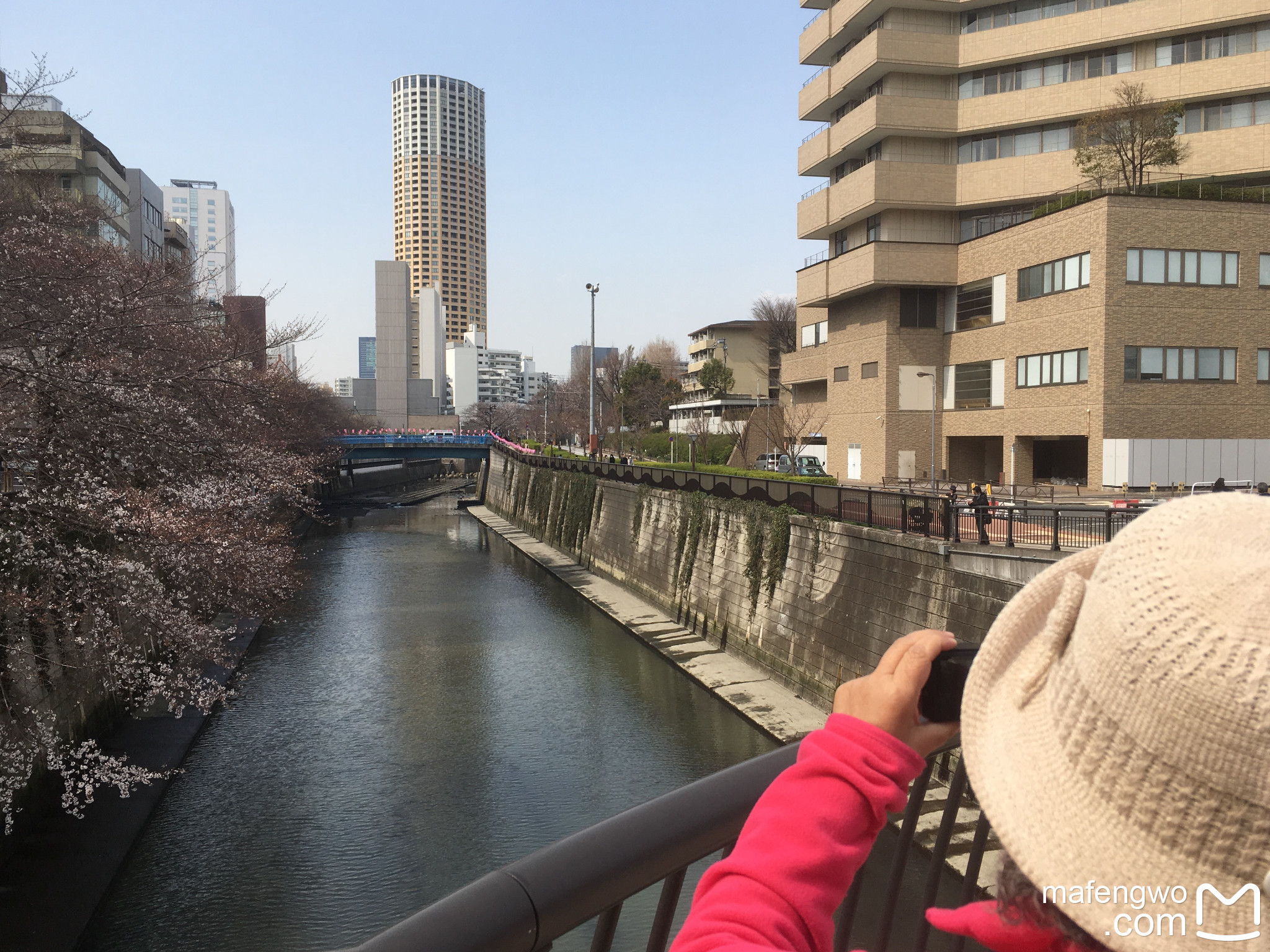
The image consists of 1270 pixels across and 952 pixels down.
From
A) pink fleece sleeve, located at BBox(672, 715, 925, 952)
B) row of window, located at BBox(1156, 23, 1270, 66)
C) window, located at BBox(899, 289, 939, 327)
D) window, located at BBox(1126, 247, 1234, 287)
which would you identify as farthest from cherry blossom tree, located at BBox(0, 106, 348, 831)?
row of window, located at BBox(1156, 23, 1270, 66)

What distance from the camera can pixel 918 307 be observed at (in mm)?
39844

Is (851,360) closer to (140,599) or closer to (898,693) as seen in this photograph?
(140,599)

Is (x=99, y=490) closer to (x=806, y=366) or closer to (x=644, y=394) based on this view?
(x=806, y=366)

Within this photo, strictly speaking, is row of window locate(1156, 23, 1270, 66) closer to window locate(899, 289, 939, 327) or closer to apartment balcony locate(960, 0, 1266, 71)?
apartment balcony locate(960, 0, 1266, 71)

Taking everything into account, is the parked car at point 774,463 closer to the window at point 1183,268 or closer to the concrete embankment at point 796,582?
the concrete embankment at point 796,582

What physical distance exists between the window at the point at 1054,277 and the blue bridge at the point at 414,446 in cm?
4671

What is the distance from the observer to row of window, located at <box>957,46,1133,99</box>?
117 ft

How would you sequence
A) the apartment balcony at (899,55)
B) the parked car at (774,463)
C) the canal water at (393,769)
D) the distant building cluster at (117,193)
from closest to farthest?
the canal water at (393,769)
the distant building cluster at (117,193)
the apartment balcony at (899,55)
the parked car at (774,463)

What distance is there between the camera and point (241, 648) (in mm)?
23625

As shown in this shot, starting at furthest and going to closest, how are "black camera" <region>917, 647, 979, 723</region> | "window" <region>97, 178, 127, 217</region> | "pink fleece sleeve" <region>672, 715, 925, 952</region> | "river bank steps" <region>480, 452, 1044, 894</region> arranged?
"window" <region>97, 178, 127, 217</region>
"river bank steps" <region>480, 452, 1044, 894</region>
"black camera" <region>917, 647, 979, 723</region>
"pink fleece sleeve" <region>672, 715, 925, 952</region>

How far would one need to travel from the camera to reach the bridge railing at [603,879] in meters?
1.34

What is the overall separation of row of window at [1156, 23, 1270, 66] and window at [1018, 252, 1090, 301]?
30.5 ft

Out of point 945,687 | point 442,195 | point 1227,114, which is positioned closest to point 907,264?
point 1227,114

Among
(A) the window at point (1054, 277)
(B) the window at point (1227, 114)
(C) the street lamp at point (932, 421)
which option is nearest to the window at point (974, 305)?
(A) the window at point (1054, 277)
